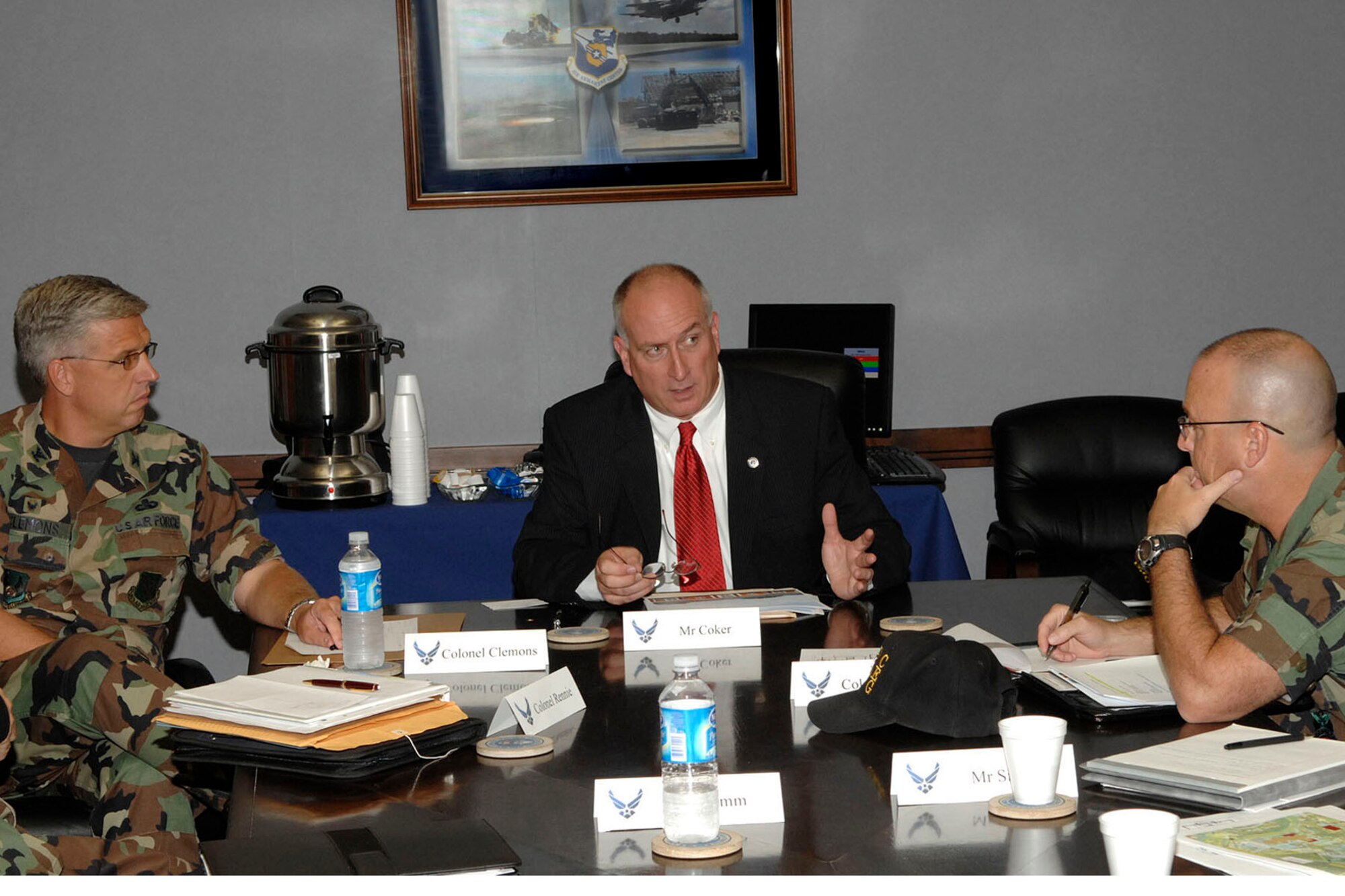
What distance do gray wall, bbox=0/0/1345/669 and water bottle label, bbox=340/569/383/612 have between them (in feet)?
8.32

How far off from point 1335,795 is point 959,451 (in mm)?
3328

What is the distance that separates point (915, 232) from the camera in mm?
4641

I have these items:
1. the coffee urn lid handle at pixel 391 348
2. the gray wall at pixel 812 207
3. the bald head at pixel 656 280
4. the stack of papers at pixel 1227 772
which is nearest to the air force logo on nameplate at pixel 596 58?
the gray wall at pixel 812 207

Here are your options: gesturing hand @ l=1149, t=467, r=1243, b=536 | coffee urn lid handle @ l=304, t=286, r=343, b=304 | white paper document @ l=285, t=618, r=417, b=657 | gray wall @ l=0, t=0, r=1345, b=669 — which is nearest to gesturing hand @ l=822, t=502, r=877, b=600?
gesturing hand @ l=1149, t=467, r=1243, b=536

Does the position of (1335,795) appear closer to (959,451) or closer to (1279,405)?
(1279,405)

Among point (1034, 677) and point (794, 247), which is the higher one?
point (794, 247)

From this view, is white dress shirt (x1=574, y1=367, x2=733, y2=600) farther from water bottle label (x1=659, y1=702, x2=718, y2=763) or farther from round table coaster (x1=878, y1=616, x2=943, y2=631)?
water bottle label (x1=659, y1=702, x2=718, y2=763)

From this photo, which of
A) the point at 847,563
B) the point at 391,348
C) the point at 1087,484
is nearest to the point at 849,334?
the point at 1087,484

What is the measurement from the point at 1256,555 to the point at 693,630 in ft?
2.91

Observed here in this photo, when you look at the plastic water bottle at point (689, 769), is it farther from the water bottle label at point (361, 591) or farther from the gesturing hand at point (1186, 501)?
the gesturing hand at point (1186, 501)

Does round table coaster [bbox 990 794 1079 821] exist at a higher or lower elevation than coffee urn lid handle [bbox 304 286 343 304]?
lower

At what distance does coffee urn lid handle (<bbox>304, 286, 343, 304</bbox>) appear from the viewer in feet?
13.2

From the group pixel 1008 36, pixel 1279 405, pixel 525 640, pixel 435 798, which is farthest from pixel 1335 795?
pixel 1008 36

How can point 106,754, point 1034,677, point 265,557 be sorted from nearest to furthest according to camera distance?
point 1034,677
point 106,754
point 265,557
